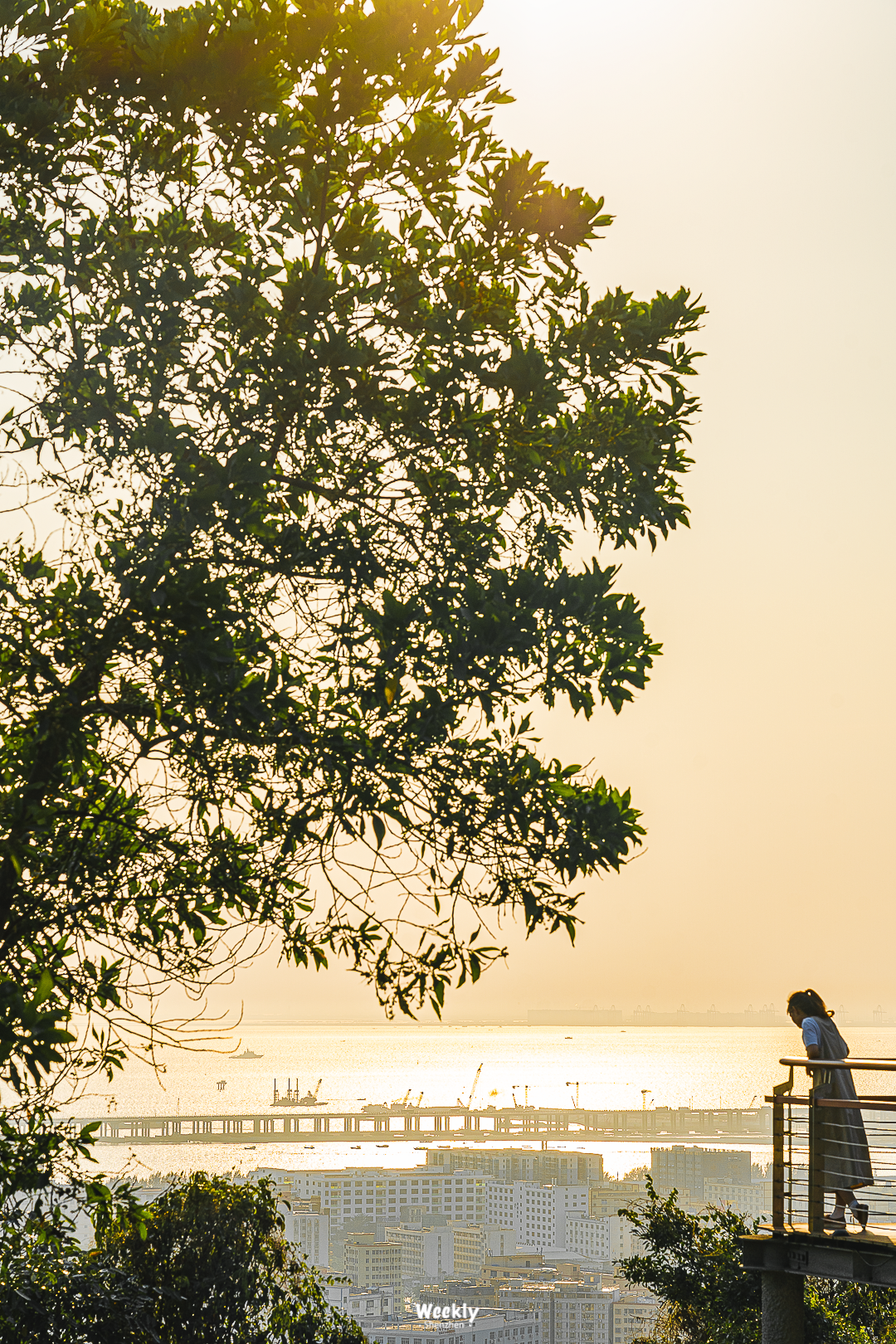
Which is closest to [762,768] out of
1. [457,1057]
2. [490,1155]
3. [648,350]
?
[490,1155]

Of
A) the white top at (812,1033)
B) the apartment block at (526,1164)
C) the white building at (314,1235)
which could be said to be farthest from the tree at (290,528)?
the apartment block at (526,1164)

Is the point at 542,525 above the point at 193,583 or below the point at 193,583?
above

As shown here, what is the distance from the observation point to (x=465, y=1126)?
3846 inches

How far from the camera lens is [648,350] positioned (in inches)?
156

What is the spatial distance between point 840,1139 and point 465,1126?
328ft

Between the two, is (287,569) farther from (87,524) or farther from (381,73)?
(381,73)

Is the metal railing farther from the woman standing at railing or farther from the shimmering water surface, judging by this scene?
the shimmering water surface

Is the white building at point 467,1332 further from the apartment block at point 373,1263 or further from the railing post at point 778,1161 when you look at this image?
the railing post at point 778,1161

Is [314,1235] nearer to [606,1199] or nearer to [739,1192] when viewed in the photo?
[606,1199]

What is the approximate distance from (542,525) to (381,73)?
5.31 ft

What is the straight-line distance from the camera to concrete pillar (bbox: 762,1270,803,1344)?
5.58 meters

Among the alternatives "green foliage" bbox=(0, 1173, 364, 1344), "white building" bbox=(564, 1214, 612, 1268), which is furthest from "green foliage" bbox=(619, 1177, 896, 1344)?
"white building" bbox=(564, 1214, 612, 1268)

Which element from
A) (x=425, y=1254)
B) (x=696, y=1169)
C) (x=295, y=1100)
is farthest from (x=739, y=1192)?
(x=295, y=1100)

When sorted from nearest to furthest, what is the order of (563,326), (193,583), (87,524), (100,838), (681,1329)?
1. (193,583)
2. (87,524)
3. (100,838)
4. (563,326)
5. (681,1329)
